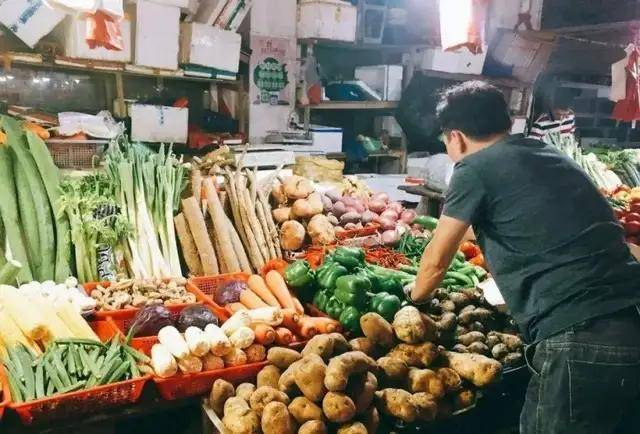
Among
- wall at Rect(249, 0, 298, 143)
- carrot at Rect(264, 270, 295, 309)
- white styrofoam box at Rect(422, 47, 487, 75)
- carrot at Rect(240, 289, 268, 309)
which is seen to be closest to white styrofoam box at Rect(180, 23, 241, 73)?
wall at Rect(249, 0, 298, 143)

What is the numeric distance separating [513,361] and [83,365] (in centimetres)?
244

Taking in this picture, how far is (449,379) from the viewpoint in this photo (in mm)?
3189

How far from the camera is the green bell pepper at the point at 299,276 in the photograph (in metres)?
3.87

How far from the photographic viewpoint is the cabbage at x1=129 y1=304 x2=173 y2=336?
3.24 m

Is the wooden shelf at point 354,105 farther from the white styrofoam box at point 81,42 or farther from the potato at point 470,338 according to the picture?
the potato at point 470,338

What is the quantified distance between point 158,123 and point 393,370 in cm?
494

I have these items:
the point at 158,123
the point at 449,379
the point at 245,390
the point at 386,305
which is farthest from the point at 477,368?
the point at 158,123

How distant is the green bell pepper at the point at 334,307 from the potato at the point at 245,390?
0.83 metres

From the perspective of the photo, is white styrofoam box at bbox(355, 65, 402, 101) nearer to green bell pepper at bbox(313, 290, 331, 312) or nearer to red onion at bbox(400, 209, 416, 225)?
red onion at bbox(400, 209, 416, 225)

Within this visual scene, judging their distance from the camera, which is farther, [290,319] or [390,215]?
[390,215]

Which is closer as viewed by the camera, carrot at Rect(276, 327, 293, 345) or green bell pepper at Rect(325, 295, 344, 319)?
carrot at Rect(276, 327, 293, 345)

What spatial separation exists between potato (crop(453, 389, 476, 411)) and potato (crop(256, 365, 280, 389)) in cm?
103

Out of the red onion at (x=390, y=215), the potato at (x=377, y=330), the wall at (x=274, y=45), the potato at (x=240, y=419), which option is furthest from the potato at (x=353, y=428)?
the wall at (x=274, y=45)

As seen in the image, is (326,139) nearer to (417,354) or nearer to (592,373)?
(417,354)
